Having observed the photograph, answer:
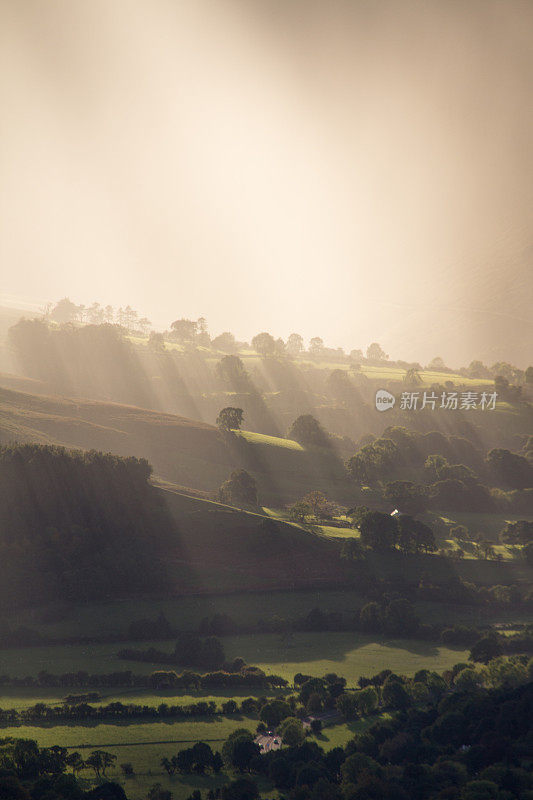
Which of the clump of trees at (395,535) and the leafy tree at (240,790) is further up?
the clump of trees at (395,535)

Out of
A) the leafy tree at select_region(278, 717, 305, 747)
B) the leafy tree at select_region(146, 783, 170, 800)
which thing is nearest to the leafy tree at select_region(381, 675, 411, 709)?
the leafy tree at select_region(278, 717, 305, 747)

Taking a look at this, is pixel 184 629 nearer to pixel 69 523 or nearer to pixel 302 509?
pixel 69 523

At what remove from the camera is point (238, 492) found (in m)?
122

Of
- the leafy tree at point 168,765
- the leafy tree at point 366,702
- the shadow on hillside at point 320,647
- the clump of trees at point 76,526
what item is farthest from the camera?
the clump of trees at point 76,526

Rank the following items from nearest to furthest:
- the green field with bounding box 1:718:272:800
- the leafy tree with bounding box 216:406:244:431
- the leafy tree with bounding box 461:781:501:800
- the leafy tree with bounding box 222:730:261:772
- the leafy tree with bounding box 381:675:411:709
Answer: the leafy tree with bounding box 461:781:501:800
the green field with bounding box 1:718:272:800
the leafy tree with bounding box 222:730:261:772
the leafy tree with bounding box 381:675:411:709
the leafy tree with bounding box 216:406:244:431

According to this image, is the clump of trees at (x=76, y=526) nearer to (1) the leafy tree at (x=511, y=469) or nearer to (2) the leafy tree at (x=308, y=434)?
(2) the leafy tree at (x=308, y=434)

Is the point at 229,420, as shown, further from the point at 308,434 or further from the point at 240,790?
the point at 240,790

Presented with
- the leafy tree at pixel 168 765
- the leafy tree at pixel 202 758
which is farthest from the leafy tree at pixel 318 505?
the leafy tree at pixel 168 765

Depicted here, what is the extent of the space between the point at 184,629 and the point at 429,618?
3839 cm

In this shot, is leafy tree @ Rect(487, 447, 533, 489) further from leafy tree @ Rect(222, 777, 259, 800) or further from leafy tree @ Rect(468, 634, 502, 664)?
leafy tree @ Rect(222, 777, 259, 800)

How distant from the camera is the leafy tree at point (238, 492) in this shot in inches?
4793

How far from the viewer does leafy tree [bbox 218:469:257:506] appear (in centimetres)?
12175

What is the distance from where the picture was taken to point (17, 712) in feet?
195

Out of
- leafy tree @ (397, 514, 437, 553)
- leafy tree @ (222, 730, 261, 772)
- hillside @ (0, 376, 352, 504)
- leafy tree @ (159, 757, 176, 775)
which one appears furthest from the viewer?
hillside @ (0, 376, 352, 504)
